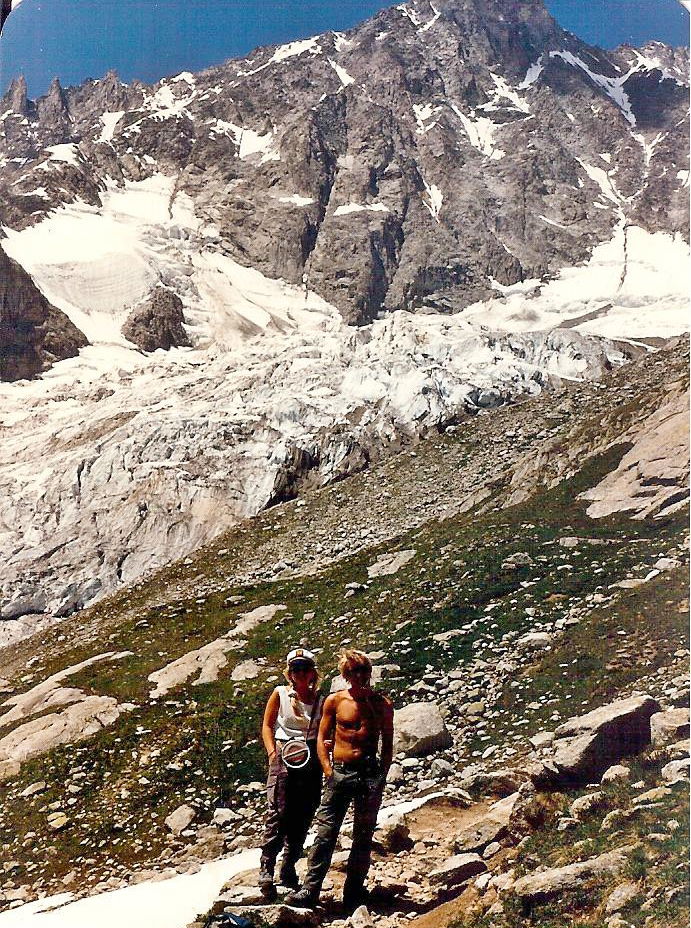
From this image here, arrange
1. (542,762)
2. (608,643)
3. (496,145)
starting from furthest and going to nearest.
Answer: (496,145)
(608,643)
(542,762)

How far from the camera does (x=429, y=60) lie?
392 ft

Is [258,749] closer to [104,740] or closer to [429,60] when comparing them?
[104,740]

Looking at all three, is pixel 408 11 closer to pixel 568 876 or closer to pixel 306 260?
pixel 306 260

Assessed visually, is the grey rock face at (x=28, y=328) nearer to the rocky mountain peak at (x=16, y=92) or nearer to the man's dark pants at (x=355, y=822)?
the rocky mountain peak at (x=16, y=92)

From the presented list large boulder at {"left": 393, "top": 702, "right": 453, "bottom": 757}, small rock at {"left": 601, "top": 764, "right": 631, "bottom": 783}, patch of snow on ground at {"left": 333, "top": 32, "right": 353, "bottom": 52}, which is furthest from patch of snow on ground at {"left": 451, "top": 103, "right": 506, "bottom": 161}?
small rock at {"left": 601, "top": 764, "right": 631, "bottom": 783}

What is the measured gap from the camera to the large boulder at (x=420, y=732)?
7527 millimetres

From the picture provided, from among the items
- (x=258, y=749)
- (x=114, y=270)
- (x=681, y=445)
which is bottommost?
(x=258, y=749)

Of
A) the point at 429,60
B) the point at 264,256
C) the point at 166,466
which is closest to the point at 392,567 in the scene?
the point at 166,466

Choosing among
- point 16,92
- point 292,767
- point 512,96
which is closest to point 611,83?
point 16,92

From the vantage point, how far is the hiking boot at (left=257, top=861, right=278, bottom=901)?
5340 mm

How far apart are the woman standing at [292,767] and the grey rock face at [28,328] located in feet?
212

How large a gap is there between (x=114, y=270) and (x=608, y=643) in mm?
85532

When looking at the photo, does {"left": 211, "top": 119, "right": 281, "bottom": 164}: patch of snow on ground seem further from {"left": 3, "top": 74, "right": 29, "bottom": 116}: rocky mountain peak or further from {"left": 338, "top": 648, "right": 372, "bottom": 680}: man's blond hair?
{"left": 338, "top": 648, "right": 372, "bottom": 680}: man's blond hair

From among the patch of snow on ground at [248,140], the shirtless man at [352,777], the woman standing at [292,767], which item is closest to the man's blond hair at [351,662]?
the shirtless man at [352,777]
